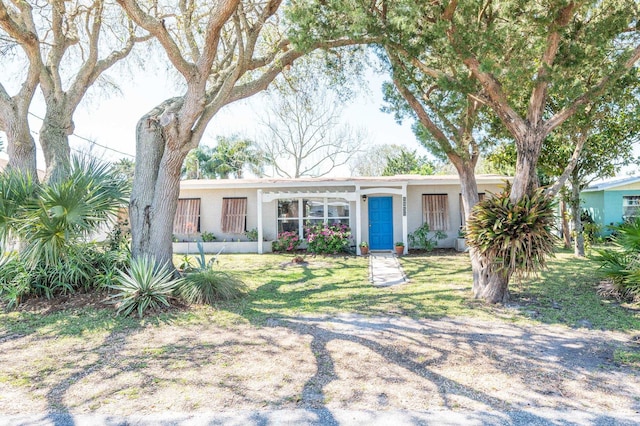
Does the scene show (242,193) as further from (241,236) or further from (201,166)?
(201,166)

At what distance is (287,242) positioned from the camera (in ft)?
49.0


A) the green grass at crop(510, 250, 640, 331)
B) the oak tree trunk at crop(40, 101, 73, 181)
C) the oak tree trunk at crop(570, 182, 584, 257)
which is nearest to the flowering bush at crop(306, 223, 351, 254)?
the green grass at crop(510, 250, 640, 331)

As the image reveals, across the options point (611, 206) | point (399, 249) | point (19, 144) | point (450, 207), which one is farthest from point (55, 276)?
point (611, 206)

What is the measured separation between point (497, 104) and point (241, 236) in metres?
11.4

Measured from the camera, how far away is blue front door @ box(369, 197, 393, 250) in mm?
15148

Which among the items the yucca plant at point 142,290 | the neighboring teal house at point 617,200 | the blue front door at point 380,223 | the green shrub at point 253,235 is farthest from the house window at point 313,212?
the neighboring teal house at point 617,200

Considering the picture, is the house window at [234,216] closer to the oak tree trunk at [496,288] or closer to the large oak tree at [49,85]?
the large oak tree at [49,85]

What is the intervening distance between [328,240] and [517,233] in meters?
8.42

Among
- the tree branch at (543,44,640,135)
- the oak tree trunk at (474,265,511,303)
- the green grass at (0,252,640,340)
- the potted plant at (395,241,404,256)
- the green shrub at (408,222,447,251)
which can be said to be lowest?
the green grass at (0,252,640,340)

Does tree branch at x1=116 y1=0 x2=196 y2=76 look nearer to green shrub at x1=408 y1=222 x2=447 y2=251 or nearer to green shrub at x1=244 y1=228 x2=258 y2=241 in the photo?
green shrub at x1=244 y1=228 x2=258 y2=241

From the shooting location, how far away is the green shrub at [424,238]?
1462cm

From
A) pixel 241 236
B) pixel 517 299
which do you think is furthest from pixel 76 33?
pixel 517 299

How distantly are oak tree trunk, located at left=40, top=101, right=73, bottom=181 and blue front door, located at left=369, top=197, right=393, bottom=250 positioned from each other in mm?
10206

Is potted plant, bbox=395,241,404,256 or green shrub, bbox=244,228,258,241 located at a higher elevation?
green shrub, bbox=244,228,258,241
